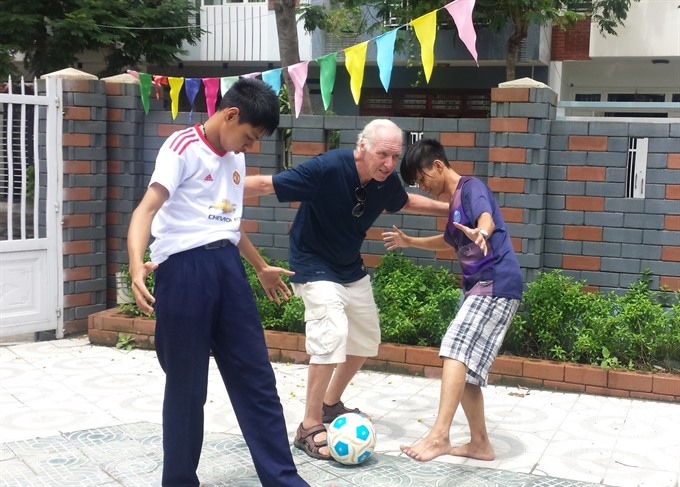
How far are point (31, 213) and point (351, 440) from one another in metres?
3.96

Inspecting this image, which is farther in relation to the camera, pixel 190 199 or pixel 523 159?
pixel 523 159

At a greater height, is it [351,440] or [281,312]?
[281,312]

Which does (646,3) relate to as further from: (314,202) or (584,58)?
(314,202)

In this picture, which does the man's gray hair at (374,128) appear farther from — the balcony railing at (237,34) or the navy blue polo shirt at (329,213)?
the balcony railing at (237,34)

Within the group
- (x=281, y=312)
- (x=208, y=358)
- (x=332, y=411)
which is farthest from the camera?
(x=281, y=312)

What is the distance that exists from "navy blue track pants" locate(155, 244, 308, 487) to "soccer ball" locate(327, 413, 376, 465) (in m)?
0.54

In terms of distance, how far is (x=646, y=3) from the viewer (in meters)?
14.8

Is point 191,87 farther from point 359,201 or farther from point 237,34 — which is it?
point 237,34

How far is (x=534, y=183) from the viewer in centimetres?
564

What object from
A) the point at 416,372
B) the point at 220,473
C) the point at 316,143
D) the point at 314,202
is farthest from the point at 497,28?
the point at 220,473

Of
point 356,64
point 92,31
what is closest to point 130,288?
point 356,64

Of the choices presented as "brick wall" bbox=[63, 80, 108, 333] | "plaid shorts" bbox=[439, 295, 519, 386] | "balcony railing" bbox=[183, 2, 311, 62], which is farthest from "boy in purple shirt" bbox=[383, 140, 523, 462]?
"balcony railing" bbox=[183, 2, 311, 62]

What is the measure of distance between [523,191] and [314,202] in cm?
218

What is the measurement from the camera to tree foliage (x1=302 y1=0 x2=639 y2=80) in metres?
11.7
